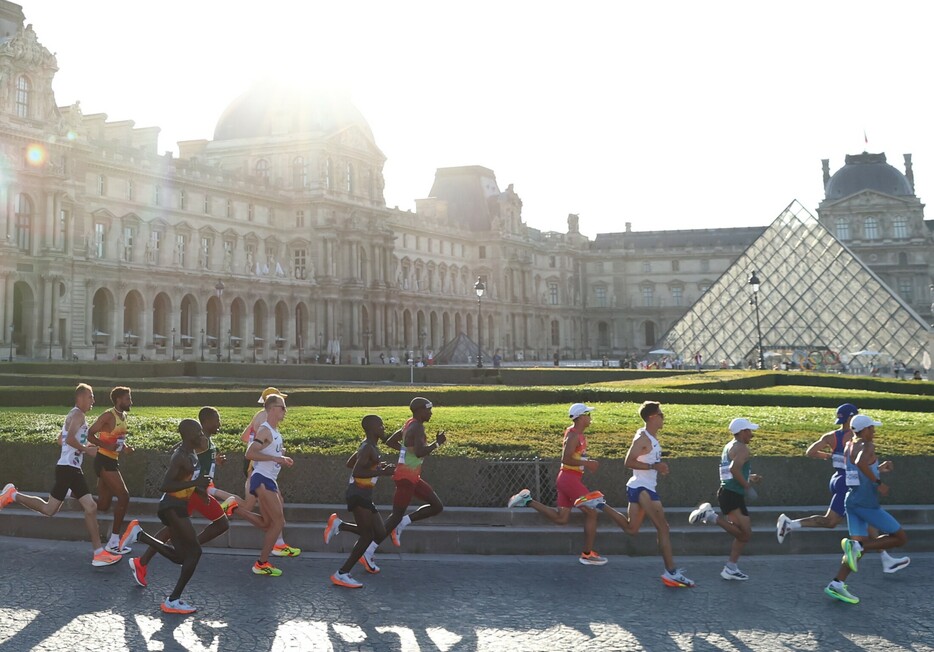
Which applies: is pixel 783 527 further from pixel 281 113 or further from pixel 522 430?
pixel 281 113

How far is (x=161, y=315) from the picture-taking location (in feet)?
185

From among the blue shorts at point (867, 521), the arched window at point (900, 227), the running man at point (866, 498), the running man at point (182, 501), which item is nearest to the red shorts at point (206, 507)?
the running man at point (182, 501)

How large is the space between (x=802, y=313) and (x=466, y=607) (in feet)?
161

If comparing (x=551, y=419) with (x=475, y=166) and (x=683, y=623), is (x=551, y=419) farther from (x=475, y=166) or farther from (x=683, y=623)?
(x=475, y=166)

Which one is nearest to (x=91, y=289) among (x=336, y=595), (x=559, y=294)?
(x=336, y=595)

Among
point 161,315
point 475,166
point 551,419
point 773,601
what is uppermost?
point 475,166

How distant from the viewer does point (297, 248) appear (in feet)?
221

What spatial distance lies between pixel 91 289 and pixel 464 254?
154ft

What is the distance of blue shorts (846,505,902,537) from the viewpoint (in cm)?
838

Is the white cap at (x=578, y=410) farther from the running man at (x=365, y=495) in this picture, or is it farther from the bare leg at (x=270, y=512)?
the bare leg at (x=270, y=512)

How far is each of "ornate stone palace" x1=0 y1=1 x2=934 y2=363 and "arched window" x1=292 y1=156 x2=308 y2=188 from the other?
129mm

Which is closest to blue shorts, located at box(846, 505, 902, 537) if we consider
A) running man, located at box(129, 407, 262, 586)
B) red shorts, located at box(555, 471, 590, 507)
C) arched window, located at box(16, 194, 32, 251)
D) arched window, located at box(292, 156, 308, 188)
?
red shorts, located at box(555, 471, 590, 507)

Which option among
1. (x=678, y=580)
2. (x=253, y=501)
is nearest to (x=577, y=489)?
(x=678, y=580)

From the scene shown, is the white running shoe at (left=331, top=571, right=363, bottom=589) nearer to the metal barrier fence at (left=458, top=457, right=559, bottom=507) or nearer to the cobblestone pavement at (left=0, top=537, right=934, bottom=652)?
the cobblestone pavement at (left=0, top=537, right=934, bottom=652)
